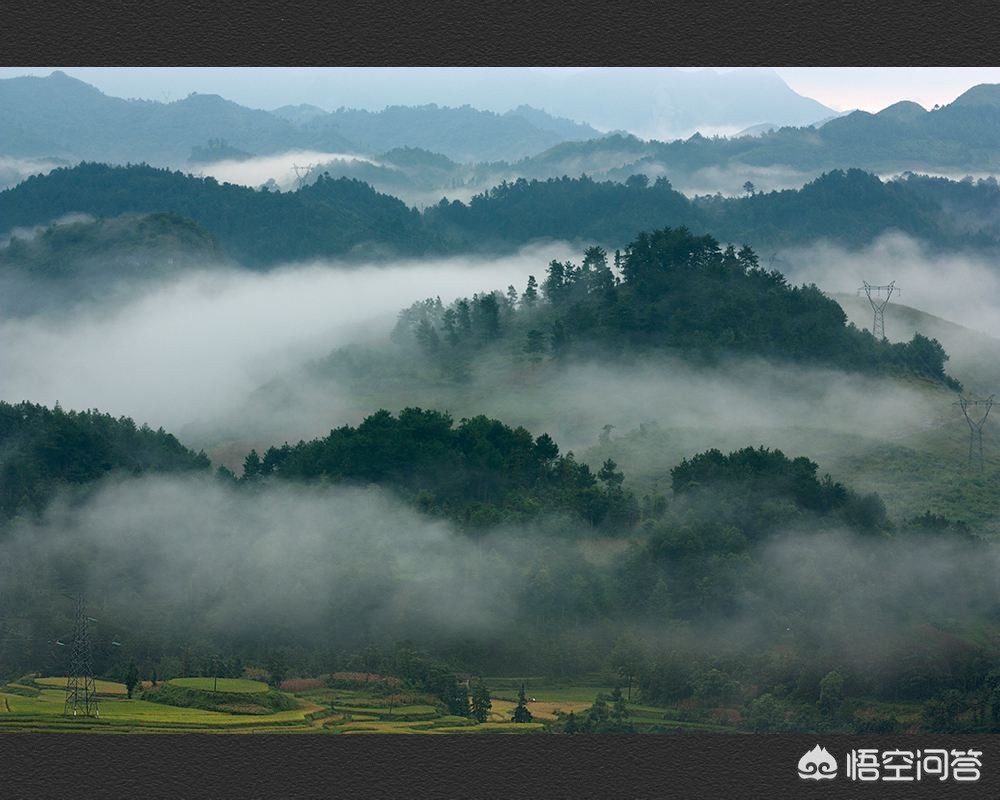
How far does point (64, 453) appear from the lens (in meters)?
64.2

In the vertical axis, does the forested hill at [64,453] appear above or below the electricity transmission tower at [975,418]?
below

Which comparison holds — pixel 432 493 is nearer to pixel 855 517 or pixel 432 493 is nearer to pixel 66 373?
pixel 855 517

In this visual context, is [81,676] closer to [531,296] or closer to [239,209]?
[531,296]

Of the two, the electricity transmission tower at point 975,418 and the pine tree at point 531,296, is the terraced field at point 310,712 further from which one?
the pine tree at point 531,296

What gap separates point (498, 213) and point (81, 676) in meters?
107

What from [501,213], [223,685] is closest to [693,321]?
[223,685]

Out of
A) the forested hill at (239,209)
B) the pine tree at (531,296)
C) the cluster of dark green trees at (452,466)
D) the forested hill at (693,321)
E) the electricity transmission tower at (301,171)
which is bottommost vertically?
the cluster of dark green trees at (452,466)

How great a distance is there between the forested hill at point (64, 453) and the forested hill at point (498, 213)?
231 feet

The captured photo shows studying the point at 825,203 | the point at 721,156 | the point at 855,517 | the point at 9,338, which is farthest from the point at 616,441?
the point at 721,156

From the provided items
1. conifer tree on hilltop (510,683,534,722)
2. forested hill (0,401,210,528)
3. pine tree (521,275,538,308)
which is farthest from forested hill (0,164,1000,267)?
conifer tree on hilltop (510,683,534,722)

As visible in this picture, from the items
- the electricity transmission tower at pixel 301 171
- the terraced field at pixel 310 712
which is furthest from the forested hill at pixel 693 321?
the electricity transmission tower at pixel 301 171

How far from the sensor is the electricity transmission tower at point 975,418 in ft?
222

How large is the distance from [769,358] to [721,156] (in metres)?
109

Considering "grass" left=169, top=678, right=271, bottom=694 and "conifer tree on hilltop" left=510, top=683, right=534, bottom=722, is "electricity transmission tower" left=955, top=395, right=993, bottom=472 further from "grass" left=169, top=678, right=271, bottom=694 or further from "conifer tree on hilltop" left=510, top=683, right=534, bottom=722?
"grass" left=169, top=678, right=271, bottom=694
